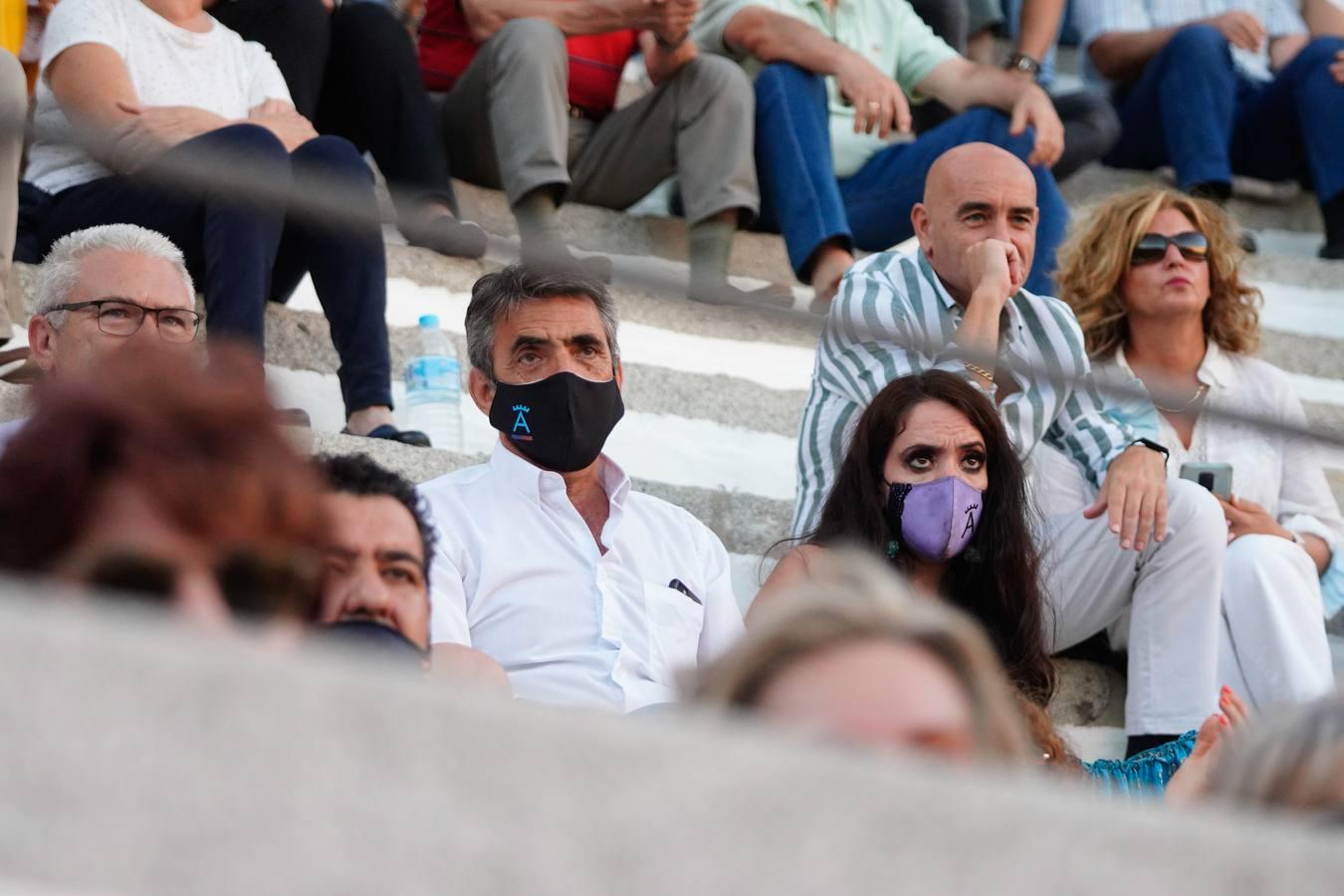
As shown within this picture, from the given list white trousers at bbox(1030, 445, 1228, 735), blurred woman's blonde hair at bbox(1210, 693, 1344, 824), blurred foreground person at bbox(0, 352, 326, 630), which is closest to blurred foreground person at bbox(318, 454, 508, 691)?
blurred foreground person at bbox(0, 352, 326, 630)

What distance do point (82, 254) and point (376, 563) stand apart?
Answer: 115cm

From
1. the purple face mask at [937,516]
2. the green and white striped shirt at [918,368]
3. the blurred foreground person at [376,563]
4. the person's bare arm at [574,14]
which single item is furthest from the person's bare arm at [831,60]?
the blurred foreground person at [376,563]

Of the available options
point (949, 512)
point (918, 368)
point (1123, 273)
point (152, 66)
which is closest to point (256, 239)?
point (152, 66)

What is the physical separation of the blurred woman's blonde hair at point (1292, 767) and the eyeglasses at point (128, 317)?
5.28 feet

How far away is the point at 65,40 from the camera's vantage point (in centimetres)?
286

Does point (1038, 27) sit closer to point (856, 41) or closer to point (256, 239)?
point (856, 41)

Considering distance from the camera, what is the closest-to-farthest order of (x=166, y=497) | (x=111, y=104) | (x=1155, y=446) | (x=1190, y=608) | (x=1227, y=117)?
1. (x=166, y=497)
2. (x=1190, y=608)
3. (x=1155, y=446)
4. (x=111, y=104)
5. (x=1227, y=117)

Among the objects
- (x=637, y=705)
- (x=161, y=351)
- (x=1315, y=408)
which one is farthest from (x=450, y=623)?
(x=1315, y=408)

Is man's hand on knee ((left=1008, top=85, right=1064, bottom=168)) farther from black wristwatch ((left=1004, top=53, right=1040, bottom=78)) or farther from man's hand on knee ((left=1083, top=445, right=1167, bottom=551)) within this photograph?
man's hand on knee ((left=1083, top=445, right=1167, bottom=551))

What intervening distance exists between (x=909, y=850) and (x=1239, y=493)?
229cm

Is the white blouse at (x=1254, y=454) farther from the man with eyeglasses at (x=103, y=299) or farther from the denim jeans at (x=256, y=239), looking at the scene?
the man with eyeglasses at (x=103, y=299)

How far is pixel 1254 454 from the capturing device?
9.89 feet

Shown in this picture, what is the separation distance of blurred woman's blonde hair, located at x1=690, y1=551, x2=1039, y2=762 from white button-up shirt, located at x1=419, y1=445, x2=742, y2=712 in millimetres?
1108

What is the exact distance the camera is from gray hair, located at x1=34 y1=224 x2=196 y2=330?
242 centimetres
